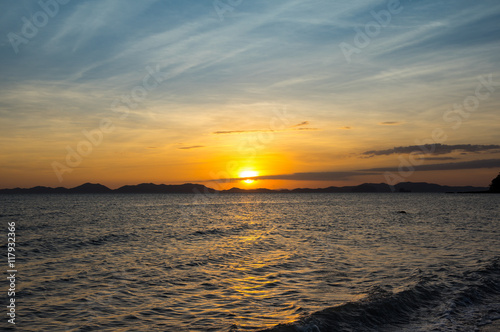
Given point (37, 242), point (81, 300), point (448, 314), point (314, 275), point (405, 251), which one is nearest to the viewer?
point (448, 314)

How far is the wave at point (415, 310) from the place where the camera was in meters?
13.4

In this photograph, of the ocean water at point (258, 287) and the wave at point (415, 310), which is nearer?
the wave at point (415, 310)

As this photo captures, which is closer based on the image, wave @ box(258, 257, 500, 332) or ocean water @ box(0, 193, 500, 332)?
wave @ box(258, 257, 500, 332)

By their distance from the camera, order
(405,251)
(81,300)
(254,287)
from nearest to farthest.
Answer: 1. (81,300)
2. (254,287)
3. (405,251)

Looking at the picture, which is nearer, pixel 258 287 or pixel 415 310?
pixel 415 310

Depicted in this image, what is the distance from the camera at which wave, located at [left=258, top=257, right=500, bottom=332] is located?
13391 mm

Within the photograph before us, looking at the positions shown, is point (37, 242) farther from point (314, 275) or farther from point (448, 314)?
point (448, 314)

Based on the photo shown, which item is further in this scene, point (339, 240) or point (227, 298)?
point (339, 240)

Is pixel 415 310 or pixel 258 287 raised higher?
pixel 258 287

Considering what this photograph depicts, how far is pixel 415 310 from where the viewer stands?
15555 millimetres

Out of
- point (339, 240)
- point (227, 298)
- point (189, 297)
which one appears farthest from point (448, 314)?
point (339, 240)

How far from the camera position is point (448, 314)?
584 inches

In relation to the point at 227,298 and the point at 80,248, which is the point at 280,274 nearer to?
the point at 227,298

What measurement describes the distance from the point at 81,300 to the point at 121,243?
2053cm
